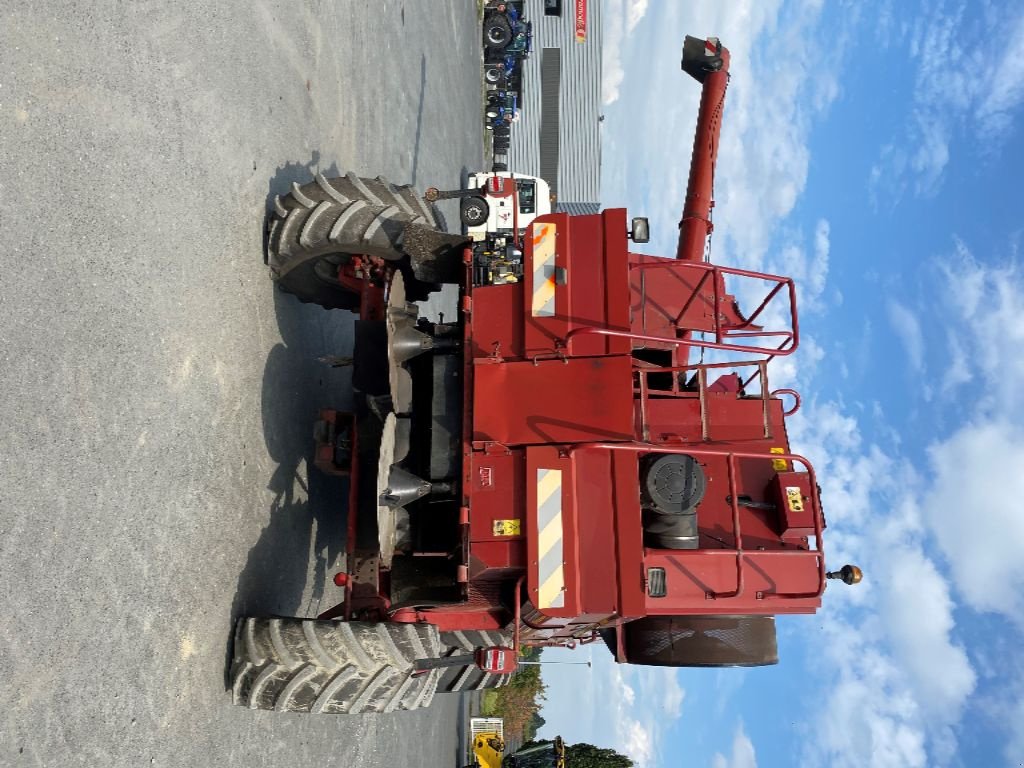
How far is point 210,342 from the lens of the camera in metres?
5.18

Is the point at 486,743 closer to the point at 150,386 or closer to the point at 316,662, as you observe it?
the point at 316,662

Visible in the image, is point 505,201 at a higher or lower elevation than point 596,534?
higher

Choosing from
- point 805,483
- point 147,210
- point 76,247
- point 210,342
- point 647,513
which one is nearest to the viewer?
point 76,247

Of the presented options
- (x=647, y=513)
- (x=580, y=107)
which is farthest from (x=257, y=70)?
(x=580, y=107)

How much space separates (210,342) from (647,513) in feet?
11.6

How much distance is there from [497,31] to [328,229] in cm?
1836

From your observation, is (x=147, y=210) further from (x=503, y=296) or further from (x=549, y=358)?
(x=549, y=358)

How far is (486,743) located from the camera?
640 inches

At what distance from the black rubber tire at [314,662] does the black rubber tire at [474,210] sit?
15.3ft

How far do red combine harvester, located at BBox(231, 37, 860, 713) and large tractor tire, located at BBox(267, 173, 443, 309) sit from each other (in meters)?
0.02

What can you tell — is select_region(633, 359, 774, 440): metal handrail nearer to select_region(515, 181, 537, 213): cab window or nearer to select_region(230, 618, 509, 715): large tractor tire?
select_region(230, 618, 509, 715): large tractor tire

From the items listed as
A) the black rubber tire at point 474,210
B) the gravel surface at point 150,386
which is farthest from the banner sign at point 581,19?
the gravel surface at point 150,386

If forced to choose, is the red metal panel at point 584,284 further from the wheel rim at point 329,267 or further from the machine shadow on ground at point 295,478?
the machine shadow on ground at point 295,478

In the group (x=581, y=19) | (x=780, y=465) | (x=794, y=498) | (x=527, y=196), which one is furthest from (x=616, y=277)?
(x=581, y=19)
